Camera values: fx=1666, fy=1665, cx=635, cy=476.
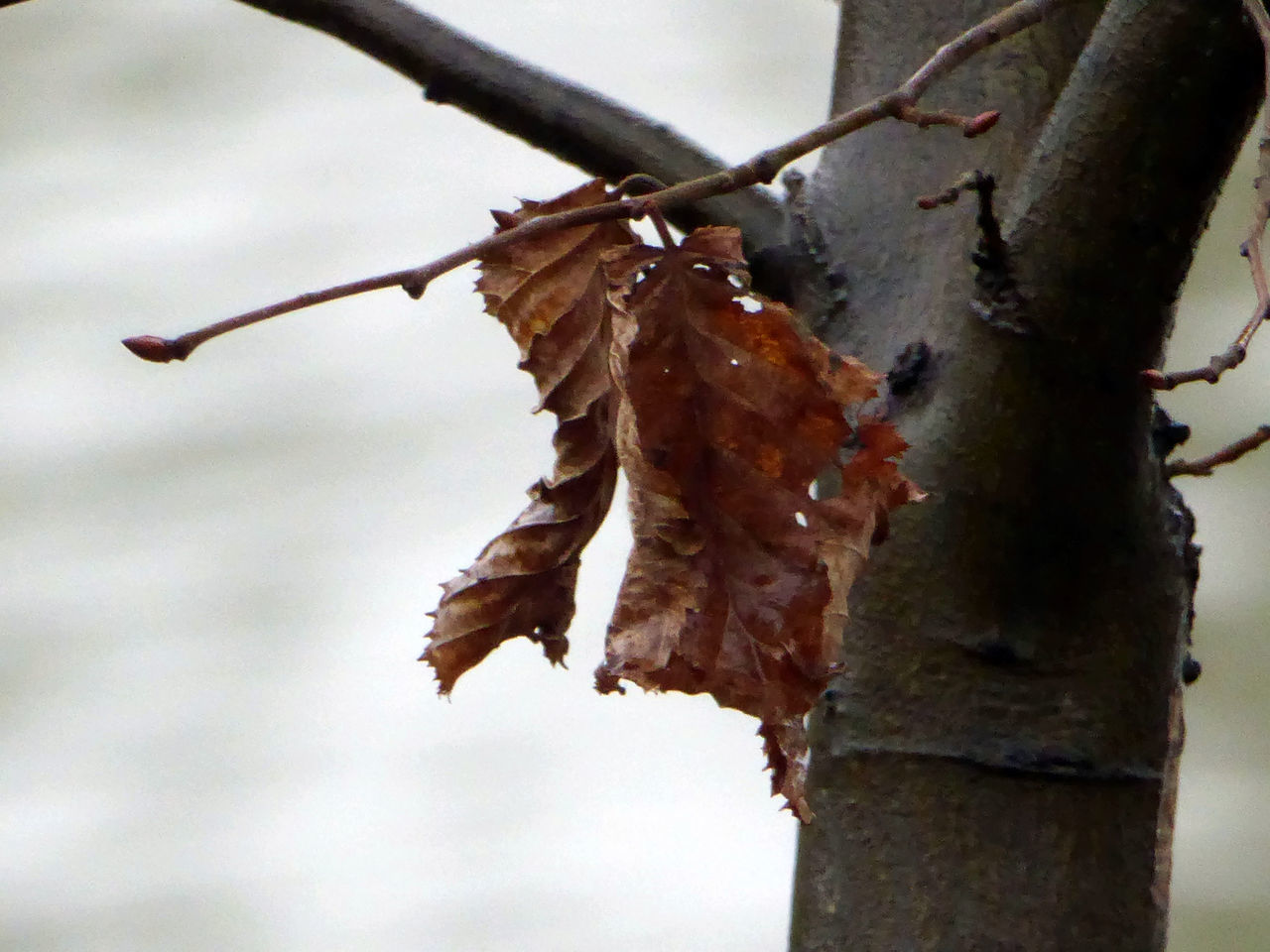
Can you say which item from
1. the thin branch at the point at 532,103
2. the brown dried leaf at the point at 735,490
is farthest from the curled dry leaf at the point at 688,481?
the thin branch at the point at 532,103

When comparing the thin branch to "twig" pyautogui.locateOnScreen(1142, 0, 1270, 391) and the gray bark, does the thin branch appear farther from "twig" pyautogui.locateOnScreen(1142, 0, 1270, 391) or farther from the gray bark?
Result: "twig" pyautogui.locateOnScreen(1142, 0, 1270, 391)

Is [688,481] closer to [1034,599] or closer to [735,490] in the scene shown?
[735,490]

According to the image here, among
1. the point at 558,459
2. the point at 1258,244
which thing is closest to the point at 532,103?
the point at 558,459

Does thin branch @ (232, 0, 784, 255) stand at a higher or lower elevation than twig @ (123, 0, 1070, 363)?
higher

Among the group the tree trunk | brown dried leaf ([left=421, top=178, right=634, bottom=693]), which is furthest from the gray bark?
brown dried leaf ([left=421, top=178, right=634, bottom=693])

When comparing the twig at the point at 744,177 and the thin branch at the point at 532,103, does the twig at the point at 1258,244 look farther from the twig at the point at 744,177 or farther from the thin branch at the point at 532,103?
the thin branch at the point at 532,103

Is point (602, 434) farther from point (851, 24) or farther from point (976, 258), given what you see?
point (851, 24)
